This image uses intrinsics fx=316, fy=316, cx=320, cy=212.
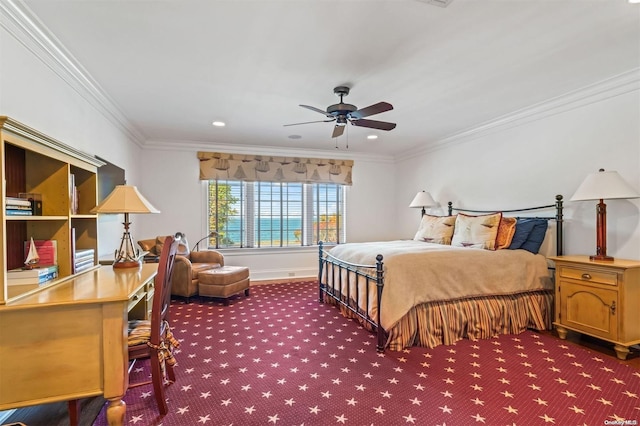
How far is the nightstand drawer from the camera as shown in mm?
2623

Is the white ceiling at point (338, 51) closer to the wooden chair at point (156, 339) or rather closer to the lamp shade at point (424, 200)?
the wooden chair at point (156, 339)

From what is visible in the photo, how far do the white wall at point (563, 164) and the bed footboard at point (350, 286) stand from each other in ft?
7.37

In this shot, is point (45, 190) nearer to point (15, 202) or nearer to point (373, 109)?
point (15, 202)

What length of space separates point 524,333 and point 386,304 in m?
1.58

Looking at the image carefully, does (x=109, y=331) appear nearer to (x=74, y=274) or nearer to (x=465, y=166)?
(x=74, y=274)

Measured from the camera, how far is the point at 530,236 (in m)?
3.53

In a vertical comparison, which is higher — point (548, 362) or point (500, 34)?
point (500, 34)

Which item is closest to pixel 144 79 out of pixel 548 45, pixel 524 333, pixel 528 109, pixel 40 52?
pixel 40 52

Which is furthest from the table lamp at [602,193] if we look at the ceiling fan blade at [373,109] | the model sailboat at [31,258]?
Result: the model sailboat at [31,258]

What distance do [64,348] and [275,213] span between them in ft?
14.3

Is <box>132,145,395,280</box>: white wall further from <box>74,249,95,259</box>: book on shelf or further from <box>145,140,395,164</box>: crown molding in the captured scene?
<box>74,249,95,259</box>: book on shelf

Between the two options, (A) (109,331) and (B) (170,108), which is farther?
(B) (170,108)

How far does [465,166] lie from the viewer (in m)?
4.76

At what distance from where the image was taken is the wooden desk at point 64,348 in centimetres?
151
